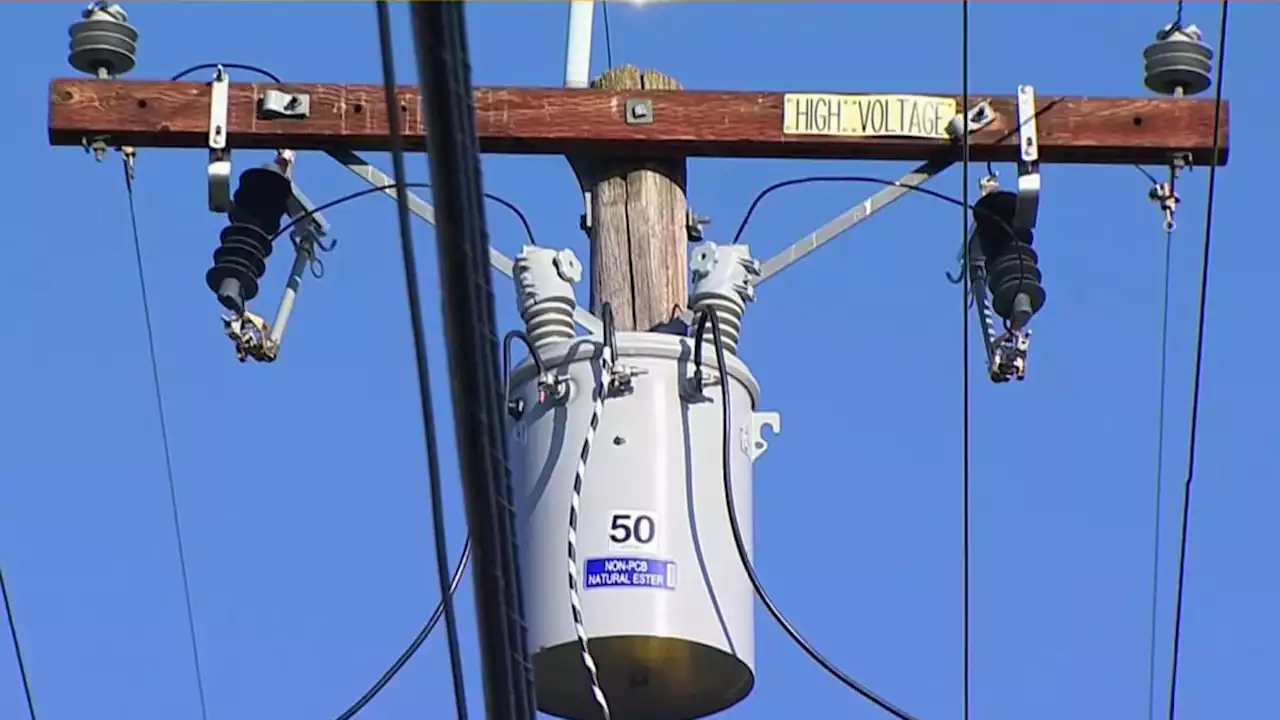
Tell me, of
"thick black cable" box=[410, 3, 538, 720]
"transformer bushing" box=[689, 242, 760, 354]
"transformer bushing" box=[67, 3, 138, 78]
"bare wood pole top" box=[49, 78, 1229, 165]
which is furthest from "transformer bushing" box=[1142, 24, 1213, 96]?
"thick black cable" box=[410, 3, 538, 720]

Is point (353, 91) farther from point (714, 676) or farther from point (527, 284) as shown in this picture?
point (714, 676)

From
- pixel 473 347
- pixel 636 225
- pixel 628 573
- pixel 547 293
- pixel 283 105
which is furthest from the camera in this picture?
pixel 283 105

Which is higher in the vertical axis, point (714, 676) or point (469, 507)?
point (469, 507)

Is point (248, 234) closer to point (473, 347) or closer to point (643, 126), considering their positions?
point (643, 126)

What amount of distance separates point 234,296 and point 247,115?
0.46 metres

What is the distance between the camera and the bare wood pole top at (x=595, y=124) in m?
7.94

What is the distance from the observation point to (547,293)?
7543mm

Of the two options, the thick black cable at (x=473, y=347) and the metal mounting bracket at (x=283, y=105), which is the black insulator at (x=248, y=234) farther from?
the thick black cable at (x=473, y=347)

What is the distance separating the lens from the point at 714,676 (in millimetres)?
7332

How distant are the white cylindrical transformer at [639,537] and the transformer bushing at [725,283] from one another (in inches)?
5.1

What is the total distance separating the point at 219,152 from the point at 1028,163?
6.62 feet

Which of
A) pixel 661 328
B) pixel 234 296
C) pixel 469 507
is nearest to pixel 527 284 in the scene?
pixel 661 328

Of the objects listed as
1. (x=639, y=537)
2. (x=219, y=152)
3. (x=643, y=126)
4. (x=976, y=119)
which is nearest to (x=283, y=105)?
(x=219, y=152)

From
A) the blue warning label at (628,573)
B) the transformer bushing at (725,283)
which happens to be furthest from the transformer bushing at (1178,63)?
the blue warning label at (628,573)
